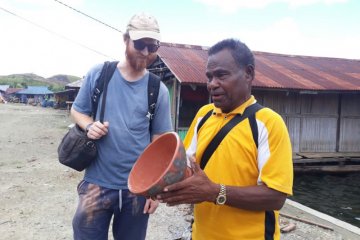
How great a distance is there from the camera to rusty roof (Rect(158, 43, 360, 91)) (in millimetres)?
10224

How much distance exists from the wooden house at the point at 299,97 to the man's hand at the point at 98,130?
815cm

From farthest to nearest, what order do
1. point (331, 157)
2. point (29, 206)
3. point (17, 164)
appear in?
point (331, 157) < point (17, 164) < point (29, 206)

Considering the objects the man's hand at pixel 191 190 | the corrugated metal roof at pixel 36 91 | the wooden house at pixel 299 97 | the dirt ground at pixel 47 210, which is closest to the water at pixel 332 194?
the wooden house at pixel 299 97

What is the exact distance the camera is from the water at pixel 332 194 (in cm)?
824

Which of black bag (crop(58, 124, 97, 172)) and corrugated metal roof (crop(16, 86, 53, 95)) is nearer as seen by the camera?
black bag (crop(58, 124, 97, 172))

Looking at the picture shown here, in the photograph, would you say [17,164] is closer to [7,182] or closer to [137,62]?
[7,182]

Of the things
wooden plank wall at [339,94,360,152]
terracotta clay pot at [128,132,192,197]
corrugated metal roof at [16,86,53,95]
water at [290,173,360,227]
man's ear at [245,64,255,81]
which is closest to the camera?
terracotta clay pot at [128,132,192,197]

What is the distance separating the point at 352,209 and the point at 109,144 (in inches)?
326

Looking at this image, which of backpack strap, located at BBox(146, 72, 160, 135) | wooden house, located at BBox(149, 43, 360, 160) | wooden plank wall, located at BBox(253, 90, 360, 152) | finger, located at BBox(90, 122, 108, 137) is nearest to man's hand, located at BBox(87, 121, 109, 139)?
finger, located at BBox(90, 122, 108, 137)

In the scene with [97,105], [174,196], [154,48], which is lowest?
[174,196]

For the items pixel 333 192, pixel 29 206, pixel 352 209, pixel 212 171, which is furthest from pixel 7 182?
pixel 333 192

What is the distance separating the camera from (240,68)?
5.38 ft

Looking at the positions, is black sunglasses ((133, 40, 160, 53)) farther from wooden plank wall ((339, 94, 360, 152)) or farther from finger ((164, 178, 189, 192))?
wooden plank wall ((339, 94, 360, 152))

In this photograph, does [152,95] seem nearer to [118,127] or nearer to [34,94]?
[118,127]
